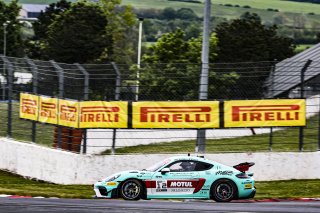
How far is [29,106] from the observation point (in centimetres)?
2800

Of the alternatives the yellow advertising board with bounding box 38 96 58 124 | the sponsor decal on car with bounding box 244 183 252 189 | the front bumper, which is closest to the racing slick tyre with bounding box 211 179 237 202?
the sponsor decal on car with bounding box 244 183 252 189

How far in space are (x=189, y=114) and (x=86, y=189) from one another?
3.76 m

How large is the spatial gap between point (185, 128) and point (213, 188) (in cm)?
514

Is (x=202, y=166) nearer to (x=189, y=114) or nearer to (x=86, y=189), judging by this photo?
(x=86, y=189)

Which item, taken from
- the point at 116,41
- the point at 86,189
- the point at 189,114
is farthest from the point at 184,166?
the point at 116,41

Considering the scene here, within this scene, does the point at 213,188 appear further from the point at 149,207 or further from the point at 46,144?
the point at 46,144

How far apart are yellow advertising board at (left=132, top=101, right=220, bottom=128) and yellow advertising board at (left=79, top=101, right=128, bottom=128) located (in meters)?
0.31

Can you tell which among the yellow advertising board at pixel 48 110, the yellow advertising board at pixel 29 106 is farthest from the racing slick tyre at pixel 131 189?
the yellow advertising board at pixel 29 106

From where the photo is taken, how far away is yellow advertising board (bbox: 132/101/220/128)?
25453 millimetres

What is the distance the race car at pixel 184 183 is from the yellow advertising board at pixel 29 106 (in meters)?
7.51

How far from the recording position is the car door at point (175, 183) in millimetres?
20688

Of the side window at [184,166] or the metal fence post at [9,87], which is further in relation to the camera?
the metal fence post at [9,87]

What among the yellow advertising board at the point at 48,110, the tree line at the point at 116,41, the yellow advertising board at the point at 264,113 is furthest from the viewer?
the tree line at the point at 116,41

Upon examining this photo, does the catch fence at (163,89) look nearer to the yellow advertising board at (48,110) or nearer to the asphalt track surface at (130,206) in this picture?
the yellow advertising board at (48,110)
